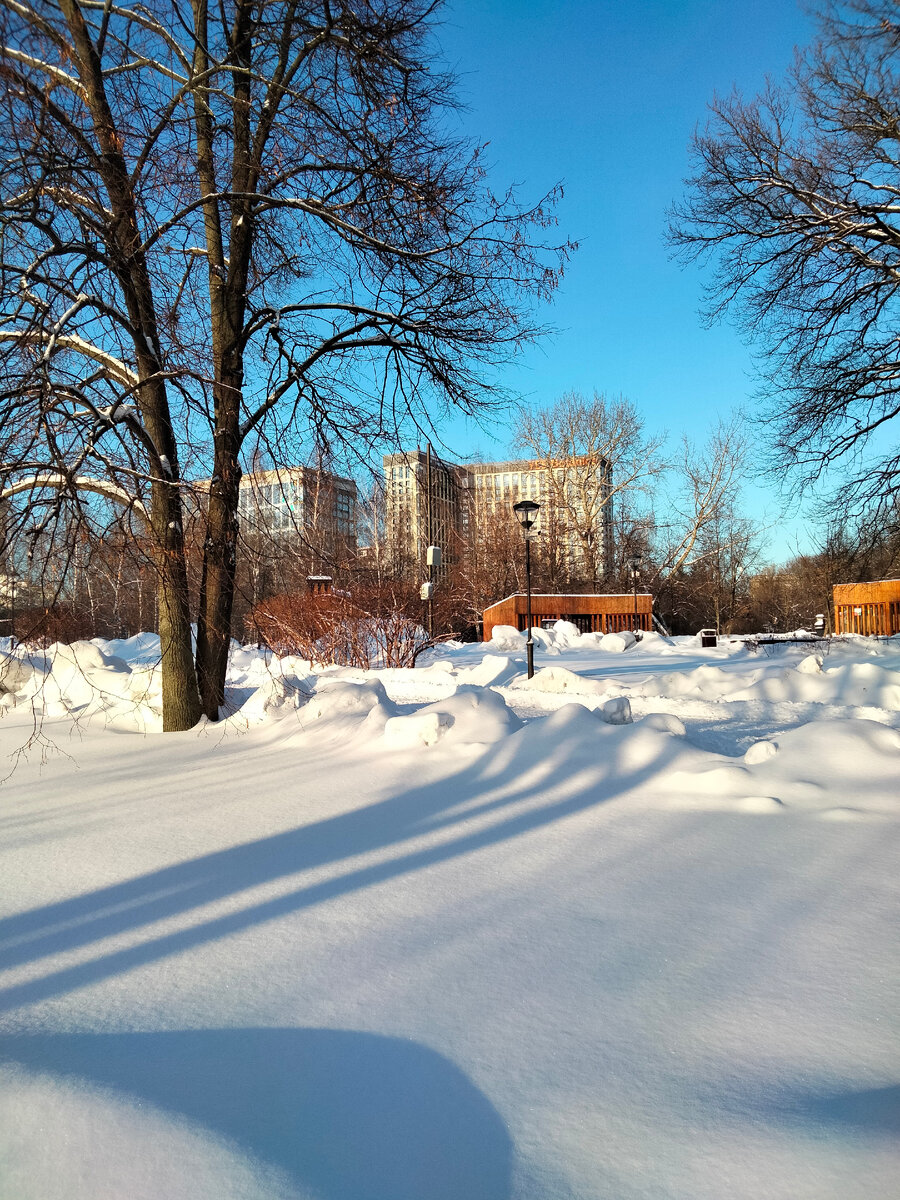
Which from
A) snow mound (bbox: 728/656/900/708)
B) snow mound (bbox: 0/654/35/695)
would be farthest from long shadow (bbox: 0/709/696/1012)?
snow mound (bbox: 0/654/35/695)

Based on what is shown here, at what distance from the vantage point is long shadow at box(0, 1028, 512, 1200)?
1.45 metres

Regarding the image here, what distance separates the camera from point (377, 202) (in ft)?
21.0

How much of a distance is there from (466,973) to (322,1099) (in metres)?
0.63

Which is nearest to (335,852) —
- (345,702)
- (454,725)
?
(454,725)

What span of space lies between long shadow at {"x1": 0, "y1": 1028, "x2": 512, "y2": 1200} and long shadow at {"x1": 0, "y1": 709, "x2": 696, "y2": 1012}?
49cm

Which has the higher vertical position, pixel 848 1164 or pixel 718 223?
pixel 718 223

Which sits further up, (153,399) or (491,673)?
(153,399)

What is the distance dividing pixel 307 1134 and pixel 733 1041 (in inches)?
40.5

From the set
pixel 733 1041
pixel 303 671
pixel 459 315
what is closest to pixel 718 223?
pixel 459 315

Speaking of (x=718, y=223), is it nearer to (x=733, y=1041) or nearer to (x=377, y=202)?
(x=377, y=202)

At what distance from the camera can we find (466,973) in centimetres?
219

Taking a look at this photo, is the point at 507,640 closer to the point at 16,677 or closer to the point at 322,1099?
the point at 16,677

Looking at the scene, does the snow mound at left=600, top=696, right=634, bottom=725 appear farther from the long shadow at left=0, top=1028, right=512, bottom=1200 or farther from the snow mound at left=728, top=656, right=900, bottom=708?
the long shadow at left=0, top=1028, right=512, bottom=1200

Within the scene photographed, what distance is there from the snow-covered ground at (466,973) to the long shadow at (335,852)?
0.02m
